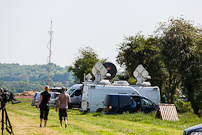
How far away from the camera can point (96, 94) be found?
26000mm

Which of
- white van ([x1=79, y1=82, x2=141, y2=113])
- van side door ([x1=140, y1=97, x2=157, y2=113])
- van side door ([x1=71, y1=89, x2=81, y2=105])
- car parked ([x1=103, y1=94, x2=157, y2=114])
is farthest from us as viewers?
van side door ([x1=71, y1=89, x2=81, y2=105])

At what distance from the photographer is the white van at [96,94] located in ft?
84.6

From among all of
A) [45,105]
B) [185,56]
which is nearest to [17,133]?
[45,105]

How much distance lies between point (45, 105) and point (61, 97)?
79cm

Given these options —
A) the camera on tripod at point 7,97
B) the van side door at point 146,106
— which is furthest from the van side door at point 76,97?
the camera on tripod at point 7,97

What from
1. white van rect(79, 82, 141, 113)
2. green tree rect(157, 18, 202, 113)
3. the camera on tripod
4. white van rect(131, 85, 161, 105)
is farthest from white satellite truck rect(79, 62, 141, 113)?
the camera on tripod

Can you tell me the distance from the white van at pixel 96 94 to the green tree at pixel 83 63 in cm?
3323

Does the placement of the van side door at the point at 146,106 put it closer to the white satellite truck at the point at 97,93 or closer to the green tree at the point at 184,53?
the white satellite truck at the point at 97,93

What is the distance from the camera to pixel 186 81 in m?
38.4

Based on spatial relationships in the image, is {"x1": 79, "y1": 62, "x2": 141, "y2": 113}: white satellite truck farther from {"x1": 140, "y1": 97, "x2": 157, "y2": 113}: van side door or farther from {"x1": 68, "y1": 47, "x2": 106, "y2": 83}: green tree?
{"x1": 68, "y1": 47, "x2": 106, "y2": 83}: green tree

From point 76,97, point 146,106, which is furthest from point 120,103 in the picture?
point 76,97

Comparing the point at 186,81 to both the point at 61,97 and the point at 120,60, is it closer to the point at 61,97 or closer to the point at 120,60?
the point at 120,60

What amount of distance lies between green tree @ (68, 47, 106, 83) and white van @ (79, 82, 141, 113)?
33.2 meters

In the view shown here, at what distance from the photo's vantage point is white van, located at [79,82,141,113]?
84.6 feet
